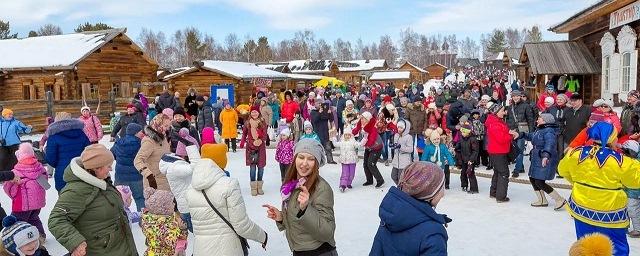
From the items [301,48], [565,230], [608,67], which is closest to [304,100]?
[608,67]

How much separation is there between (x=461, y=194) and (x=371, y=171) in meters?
1.72

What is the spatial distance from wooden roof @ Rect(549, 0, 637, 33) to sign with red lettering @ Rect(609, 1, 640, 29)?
127 millimetres

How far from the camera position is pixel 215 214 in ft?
12.3

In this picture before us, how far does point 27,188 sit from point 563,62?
15.3m

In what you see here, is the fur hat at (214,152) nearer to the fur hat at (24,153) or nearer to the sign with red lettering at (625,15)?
the fur hat at (24,153)

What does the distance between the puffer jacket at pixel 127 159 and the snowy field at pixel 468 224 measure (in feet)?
2.59

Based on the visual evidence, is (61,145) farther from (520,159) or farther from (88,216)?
(520,159)

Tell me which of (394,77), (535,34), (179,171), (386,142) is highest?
(535,34)

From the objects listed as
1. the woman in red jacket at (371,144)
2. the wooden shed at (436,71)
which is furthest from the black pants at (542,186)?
the wooden shed at (436,71)

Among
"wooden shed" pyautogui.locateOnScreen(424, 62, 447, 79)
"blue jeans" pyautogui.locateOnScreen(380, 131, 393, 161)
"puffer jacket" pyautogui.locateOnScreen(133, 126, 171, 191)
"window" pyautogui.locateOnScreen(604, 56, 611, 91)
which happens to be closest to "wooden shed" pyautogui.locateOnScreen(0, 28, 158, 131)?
"blue jeans" pyautogui.locateOnScreen(380, 131, 393, 161)

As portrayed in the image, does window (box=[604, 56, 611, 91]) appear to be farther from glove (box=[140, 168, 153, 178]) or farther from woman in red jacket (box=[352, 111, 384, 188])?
glove (box=[140, 168, 153, 178])

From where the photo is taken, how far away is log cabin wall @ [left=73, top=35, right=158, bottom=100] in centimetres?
2300

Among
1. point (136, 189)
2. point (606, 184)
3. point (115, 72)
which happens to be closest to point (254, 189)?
point (136, 189)

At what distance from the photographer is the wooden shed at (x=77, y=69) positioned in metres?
22.2
